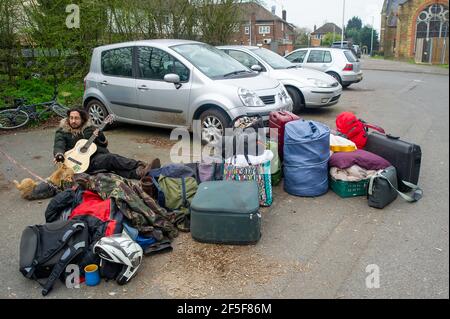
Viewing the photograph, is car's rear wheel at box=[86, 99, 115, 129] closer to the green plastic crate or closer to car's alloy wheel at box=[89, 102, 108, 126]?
car's alloy wheel at box=[89, 102, 108, 126]

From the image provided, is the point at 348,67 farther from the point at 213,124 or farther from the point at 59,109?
the point at 59,109

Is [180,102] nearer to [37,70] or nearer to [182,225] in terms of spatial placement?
[182,225]

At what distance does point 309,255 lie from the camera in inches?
149

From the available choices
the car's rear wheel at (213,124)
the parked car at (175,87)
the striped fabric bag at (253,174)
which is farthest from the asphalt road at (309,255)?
the parked car at (175,87)

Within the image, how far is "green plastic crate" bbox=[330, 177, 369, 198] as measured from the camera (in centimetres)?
498

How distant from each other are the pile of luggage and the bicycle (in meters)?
5.87

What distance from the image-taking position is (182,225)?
4.29 meters

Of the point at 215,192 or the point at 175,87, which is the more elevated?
the point at 175,87

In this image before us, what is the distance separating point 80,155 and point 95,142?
1.00 feet

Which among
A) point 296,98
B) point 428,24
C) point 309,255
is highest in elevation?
point 428,24

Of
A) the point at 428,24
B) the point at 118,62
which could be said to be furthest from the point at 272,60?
the point at 428,24

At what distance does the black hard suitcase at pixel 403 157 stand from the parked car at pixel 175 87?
2164 millimetres

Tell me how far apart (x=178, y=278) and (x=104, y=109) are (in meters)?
5.54

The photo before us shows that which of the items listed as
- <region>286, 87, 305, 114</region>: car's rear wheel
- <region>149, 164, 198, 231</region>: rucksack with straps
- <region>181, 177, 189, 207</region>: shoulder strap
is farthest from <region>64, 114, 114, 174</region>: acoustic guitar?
<region>286, 87, 305, 114</region>: car's rear wheel
